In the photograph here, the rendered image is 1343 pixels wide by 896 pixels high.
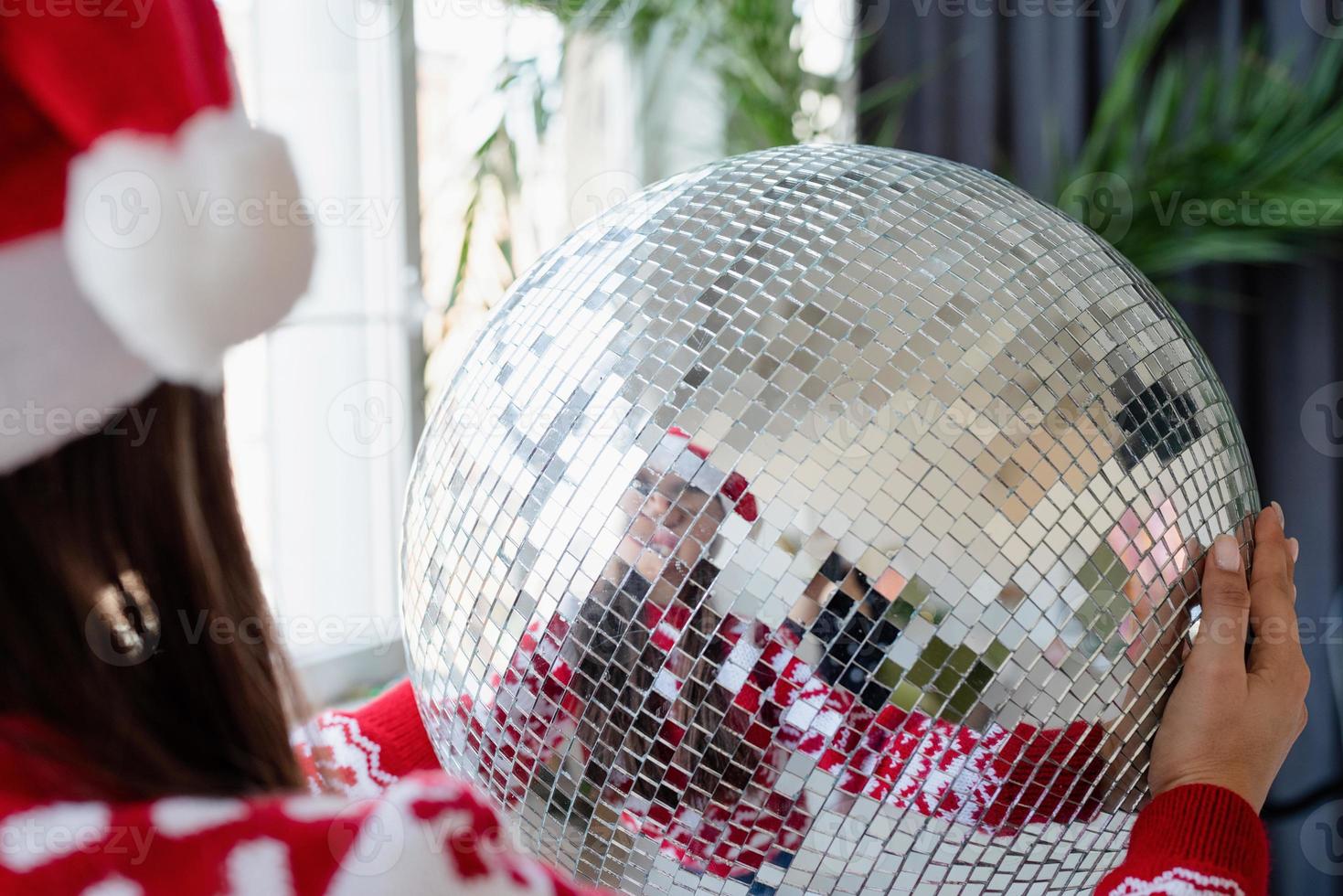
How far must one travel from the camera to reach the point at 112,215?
1.16 feet

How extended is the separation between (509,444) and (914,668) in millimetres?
182

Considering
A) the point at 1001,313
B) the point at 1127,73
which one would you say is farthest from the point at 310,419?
the point at 1001,313

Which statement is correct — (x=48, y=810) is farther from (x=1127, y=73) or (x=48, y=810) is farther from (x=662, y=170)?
(x=662, y=170)
